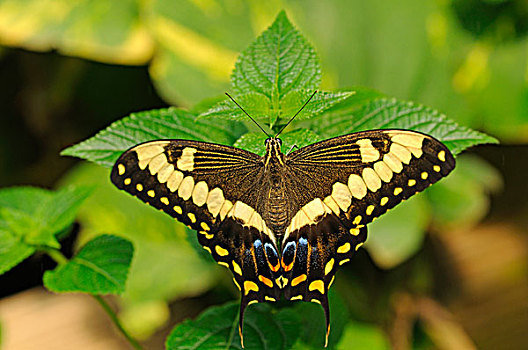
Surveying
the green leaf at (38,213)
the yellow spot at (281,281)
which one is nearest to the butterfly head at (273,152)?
the yellow spot at (281,281)

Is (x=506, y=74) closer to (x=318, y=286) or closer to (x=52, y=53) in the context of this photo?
(x=318, y=286)

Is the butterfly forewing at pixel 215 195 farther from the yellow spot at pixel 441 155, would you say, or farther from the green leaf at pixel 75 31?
the green leaf at pixel 75 31

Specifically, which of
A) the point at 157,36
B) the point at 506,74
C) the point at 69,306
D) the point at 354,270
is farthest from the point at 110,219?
the point at 506,74

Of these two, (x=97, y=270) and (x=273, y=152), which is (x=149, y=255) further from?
(x=273, y=152)

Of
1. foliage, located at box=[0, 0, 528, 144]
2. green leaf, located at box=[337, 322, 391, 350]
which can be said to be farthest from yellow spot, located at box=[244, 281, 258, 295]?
foliage, located at box=[0, 0, 528, 144]

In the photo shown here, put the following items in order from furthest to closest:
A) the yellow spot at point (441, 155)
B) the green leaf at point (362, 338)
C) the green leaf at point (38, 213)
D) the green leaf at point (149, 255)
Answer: the green leaf at point (149, 255) < the green leaf at point (362, 338) < the green leaf at point (38, 213) < the yellow spot at point (441, 155)

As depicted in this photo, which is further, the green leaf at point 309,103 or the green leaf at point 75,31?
the green leaf at point 75,31
